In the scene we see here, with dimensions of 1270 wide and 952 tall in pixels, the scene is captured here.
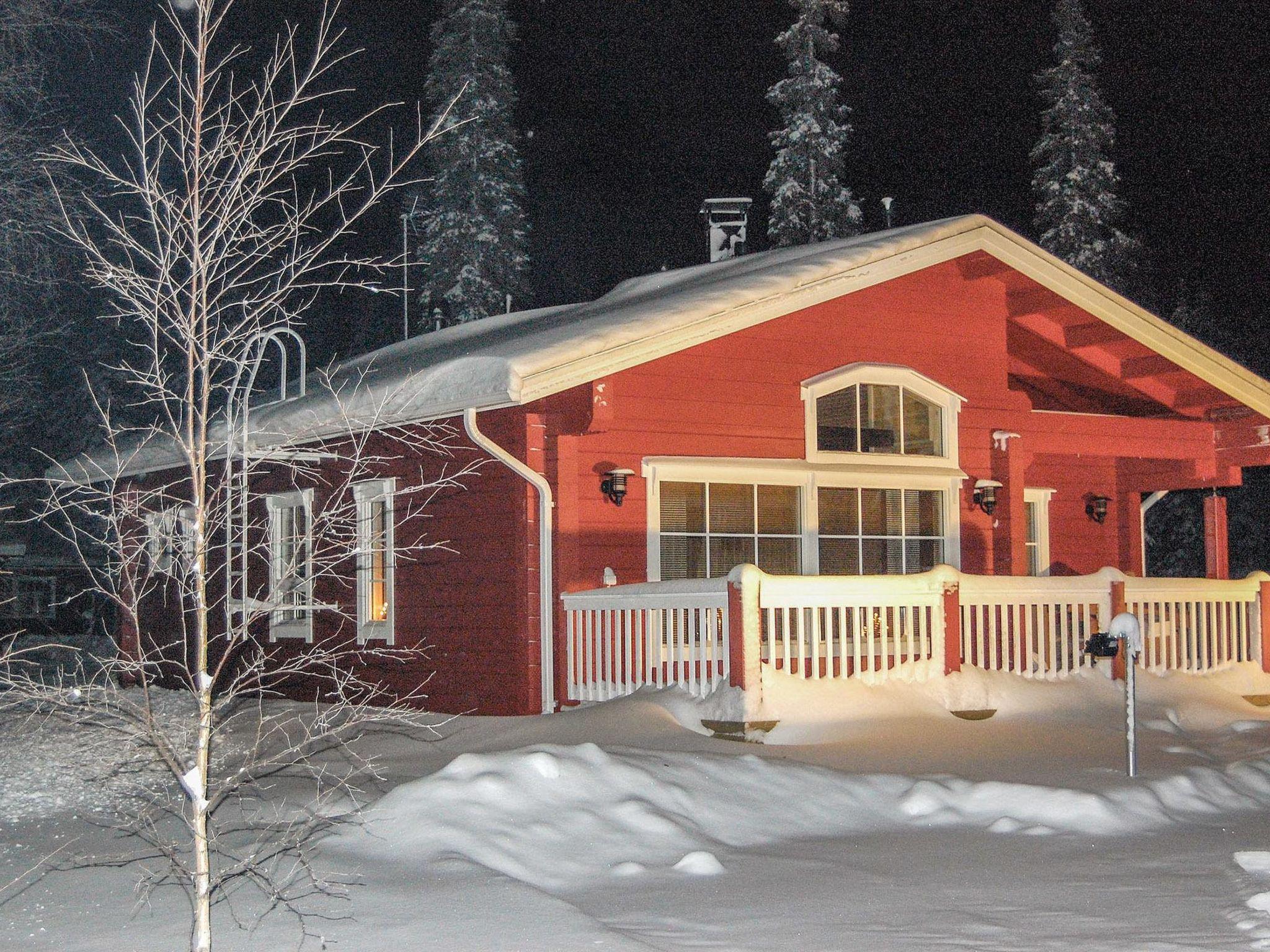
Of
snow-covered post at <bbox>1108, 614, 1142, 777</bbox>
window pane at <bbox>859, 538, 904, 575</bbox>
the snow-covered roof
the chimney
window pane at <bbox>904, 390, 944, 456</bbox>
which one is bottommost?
snow-covered post at <bbox>1108, 614, 1142, 777</bbox>

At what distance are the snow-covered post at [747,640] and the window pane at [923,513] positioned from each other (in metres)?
4.09

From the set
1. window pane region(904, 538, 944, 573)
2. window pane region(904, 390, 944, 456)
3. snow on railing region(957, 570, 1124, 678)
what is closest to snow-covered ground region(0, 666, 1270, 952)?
snow on railing region(957, 570, 1124, 678)

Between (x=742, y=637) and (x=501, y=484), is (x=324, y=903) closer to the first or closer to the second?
(x=742, y=637)

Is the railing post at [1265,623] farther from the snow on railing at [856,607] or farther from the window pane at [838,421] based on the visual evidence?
the window pane at [838,421]

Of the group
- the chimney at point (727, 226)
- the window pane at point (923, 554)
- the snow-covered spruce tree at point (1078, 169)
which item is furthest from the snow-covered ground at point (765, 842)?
the snow-covered spruce tree at point (1078, 169)

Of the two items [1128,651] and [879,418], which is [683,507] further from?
[1128,651]

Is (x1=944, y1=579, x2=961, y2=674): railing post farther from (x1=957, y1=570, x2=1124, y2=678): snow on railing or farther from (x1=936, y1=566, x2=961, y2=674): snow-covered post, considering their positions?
(x1=957, y1=570, x2=1124, y2=678): snow on railing

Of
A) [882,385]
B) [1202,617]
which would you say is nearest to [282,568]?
[882,385]

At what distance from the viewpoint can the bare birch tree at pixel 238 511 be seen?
546 cm

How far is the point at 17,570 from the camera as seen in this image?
36.0 metres

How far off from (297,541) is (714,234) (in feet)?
43.6

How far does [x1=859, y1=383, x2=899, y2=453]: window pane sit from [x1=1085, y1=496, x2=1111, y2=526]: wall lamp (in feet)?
13.3

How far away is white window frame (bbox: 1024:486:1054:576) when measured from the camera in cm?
1616

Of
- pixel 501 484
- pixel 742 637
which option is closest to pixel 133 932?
pixel 742 637
